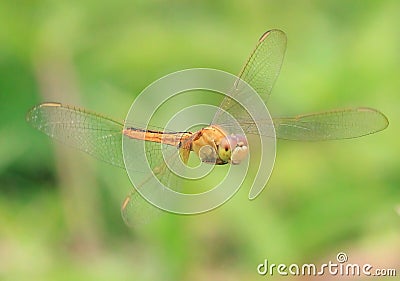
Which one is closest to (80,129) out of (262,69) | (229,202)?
(262,69)

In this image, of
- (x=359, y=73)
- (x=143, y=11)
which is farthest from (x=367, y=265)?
(x=143, y=11)

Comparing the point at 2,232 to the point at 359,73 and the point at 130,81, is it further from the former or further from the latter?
the point at 359,73

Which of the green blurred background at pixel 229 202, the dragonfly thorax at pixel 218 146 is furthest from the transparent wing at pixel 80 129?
the green blurred background at pixel 229 202

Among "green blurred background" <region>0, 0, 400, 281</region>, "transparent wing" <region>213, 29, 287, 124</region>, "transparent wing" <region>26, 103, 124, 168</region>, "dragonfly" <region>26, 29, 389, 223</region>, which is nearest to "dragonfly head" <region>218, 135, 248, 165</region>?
"dragonfly" <region>26, 29, 389, 223</region>

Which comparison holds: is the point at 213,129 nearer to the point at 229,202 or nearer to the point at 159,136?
the point at 159,136

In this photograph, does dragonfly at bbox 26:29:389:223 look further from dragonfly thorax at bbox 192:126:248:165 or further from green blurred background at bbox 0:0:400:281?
green blurred background at bbox 0:0:400:281
